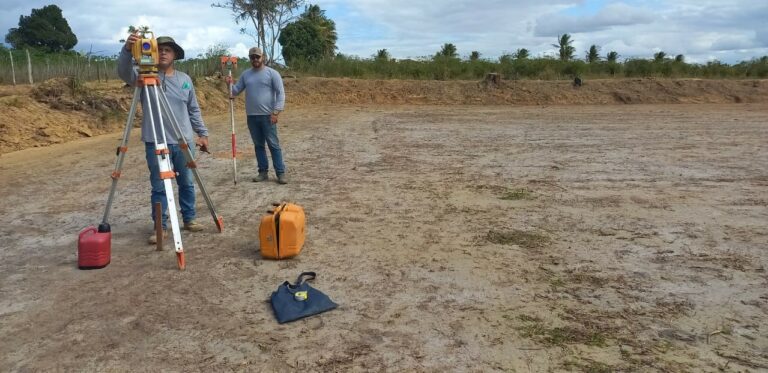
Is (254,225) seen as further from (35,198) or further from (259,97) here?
(35,198)

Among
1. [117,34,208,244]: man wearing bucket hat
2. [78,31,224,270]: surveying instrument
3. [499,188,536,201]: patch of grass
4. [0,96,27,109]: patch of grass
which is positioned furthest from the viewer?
[0,96,27,109]: patch of grass

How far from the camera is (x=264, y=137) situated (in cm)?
728

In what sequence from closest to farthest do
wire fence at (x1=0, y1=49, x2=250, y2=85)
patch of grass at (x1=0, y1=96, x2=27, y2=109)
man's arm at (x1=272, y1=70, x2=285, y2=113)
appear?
man's arm at (x1=272, y1=70, x2=285, y2=113) → patch of grass at (x1=0, y1=96, x2=27, y2=109) → wire fence at (x1=0, y1=49, x2=250, y2=85)

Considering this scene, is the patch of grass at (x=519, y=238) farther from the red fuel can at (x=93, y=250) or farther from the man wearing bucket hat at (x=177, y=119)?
the red fuel can at (x=93, y=250)

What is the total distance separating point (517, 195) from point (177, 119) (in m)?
4.11

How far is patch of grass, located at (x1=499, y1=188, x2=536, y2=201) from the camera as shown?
657 cm

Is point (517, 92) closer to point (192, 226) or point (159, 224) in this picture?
point (192, 226)

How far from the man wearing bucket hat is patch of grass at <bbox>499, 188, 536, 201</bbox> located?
365cm

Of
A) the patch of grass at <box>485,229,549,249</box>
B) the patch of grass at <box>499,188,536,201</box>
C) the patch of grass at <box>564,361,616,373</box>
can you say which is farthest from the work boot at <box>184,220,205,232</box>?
the patch of grass at <box>564,361,616,373</box>

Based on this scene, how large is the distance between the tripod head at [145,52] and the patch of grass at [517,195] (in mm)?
4239

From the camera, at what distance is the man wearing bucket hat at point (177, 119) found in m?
4.53

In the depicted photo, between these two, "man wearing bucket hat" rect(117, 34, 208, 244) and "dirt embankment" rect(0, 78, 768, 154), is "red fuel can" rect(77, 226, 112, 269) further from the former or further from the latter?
"dirt embankment" rect(0, 78, 768, 154)

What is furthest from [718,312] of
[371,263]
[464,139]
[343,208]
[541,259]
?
[464,139]

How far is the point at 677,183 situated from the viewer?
23.8 feet
